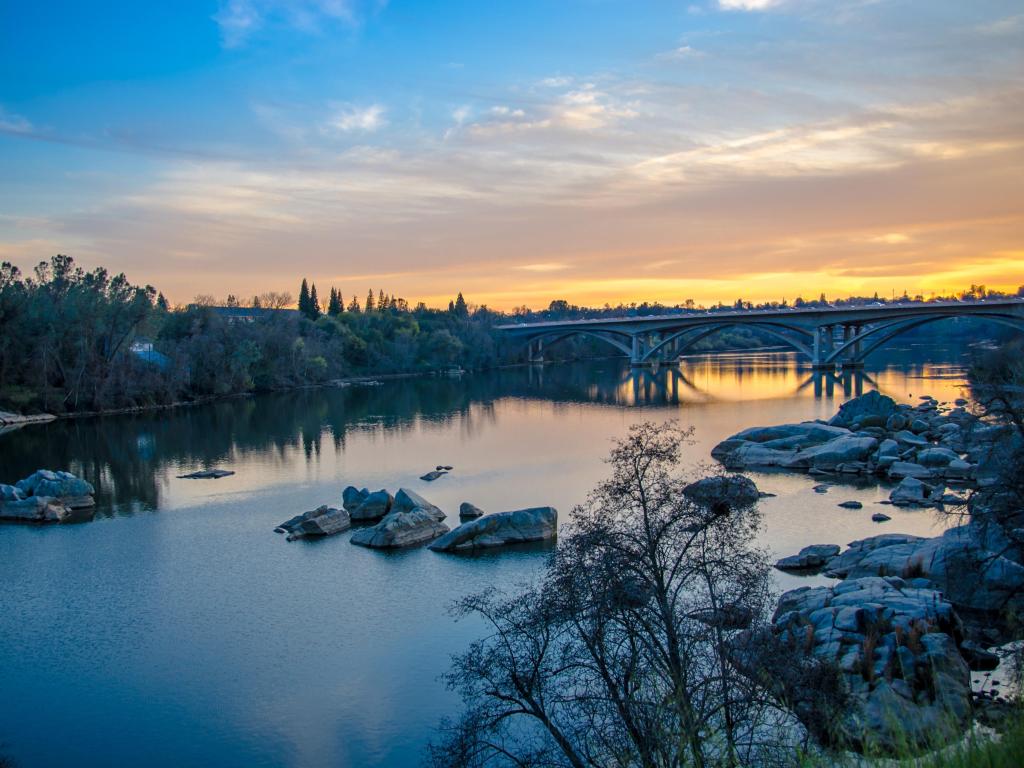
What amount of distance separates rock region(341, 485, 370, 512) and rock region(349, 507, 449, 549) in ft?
8.71

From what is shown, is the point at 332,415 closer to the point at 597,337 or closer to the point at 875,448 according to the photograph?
the point at 875,448

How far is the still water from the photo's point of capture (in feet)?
48.0

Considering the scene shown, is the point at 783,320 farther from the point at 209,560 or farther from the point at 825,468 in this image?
the point at 209,560

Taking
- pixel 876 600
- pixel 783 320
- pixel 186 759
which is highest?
pixel 783 320

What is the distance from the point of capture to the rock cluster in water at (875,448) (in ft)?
106

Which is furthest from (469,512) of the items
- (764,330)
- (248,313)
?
(248,313)

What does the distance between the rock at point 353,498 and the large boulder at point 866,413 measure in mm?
26703

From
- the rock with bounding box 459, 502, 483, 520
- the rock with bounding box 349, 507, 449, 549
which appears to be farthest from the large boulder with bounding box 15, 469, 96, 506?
the rock with bounding box 459, 502, 483, 520

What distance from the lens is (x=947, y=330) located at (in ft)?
507

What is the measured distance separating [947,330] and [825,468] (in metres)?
138

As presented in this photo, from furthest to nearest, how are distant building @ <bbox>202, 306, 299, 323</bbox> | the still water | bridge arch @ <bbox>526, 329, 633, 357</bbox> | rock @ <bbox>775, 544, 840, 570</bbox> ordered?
1. bridge arch @ <bbox>526, 329, 633, 357</bbox>
2. distant building @ <bbox>202, 306, 299, 323</bbox>
3. rock @ <bbox>775, 544, 840, 570</bbox>
4. the still water

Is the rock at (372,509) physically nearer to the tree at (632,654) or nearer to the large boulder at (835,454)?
the tree at (632,654)

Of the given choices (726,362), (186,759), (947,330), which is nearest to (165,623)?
(186,759)

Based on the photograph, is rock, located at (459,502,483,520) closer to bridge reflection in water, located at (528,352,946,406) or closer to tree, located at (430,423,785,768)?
tree, located at (430,423,785,768)
